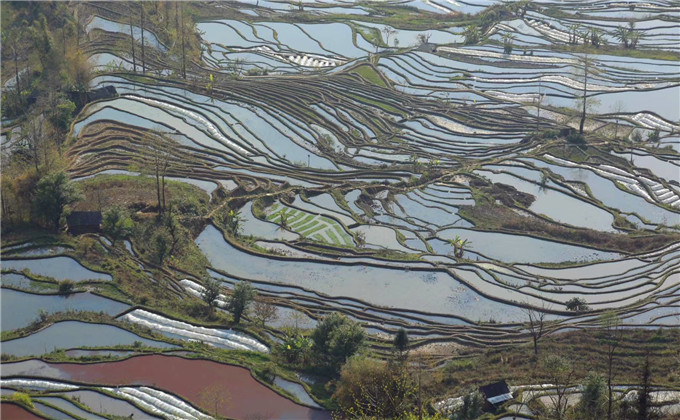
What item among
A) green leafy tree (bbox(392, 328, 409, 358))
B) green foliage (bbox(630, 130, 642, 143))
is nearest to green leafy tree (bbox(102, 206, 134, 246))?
green leafy tree (bbox(392, 328, 409, 358))

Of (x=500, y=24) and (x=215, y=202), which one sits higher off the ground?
(x=500, y=24)

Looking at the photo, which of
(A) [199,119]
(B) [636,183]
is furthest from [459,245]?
(A) [199,119]

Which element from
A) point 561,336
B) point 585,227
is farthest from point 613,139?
point 561,336

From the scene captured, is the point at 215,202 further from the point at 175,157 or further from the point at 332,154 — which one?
the point at 332,154

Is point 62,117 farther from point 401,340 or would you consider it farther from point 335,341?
point 401,340

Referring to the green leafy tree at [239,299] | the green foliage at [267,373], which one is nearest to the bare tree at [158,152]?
the green leafy tree at [239,299]

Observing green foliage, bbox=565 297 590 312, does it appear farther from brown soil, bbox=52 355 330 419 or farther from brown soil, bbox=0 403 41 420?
brown soil, bbox=0 403 41 420

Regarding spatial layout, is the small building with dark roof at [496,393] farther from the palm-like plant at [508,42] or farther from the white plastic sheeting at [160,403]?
the palm-like plant at [508,42]
